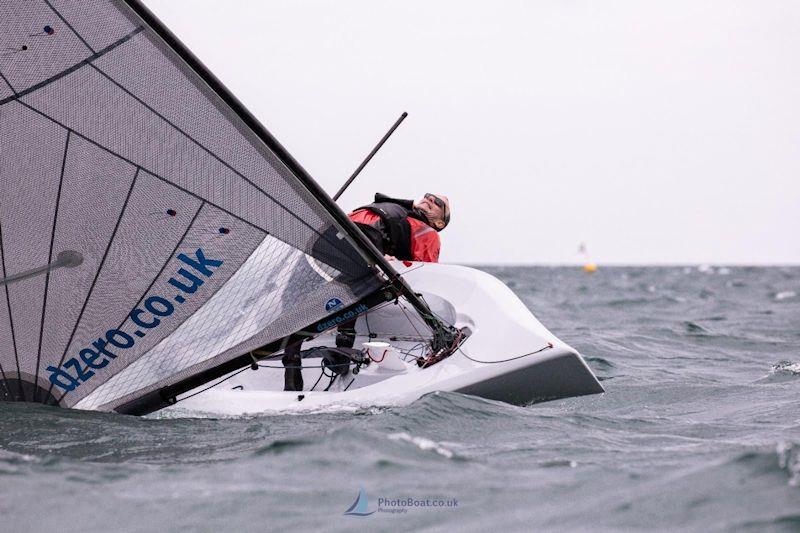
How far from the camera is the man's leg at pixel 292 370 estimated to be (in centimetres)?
418

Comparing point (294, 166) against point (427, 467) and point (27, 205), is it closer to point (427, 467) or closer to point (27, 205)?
point (27, 205)

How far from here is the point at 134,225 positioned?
140 inches

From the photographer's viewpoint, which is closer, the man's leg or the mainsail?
the mainsail

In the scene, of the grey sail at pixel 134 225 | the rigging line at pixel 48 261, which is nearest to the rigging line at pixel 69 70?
the grey sail at pixel 134 225

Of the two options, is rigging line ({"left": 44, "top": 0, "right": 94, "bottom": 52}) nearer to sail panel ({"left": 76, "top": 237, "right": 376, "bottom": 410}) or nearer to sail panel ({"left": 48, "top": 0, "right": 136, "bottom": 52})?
sail panel ({"left": 48, "top": 0, "right": 136, "bottom": 52})

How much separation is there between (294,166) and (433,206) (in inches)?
53.9

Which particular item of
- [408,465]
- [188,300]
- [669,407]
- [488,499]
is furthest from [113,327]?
[669,407]

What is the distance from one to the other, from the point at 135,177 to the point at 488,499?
1.87 meters

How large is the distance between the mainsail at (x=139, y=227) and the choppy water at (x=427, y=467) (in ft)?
0.89

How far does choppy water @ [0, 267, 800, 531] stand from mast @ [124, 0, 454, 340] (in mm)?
491

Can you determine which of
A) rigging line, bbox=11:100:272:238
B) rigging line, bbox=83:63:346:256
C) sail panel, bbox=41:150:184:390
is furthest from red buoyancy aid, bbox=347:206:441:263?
sail panel, bbox=41:150:184:390

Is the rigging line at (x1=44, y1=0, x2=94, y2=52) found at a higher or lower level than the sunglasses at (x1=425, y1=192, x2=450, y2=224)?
higher

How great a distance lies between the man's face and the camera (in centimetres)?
476

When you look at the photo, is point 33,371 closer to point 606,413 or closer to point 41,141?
point 41,141
